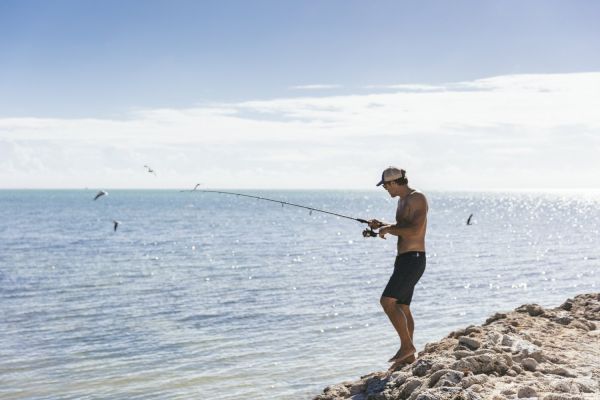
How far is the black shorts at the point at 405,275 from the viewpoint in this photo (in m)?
8.07

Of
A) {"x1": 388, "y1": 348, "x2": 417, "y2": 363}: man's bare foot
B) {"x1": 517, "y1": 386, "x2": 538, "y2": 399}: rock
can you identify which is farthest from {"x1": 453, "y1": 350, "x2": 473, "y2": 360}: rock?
{"x1": 517, "y1": 386, "x2": 538, "y2": 399}: rock

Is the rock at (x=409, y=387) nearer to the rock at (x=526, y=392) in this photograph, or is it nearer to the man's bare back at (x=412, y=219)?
the rock at (x=526, y=392)

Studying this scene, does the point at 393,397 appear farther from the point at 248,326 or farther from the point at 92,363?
the point at 248,326

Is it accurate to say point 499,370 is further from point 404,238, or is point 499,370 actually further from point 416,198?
point 416,198

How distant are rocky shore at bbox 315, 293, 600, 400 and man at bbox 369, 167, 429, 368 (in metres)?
0.76

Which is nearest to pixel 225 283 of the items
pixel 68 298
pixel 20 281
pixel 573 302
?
pixel 68 298

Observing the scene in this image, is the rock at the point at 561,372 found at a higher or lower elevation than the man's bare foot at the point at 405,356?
higher

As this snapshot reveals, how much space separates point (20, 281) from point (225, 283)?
8.58m

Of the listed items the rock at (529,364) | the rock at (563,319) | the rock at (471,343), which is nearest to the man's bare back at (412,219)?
the rock at (471,343)

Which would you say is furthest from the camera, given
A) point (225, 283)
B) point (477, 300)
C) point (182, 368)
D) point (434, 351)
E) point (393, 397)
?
point (225, 283)

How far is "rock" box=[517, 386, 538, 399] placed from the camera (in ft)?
22.4

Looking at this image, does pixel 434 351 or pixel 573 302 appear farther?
pixel 573 302

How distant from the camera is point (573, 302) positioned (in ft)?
46.7

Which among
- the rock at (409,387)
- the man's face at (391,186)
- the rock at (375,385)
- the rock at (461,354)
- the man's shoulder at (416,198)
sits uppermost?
the man's face at (391,186)
